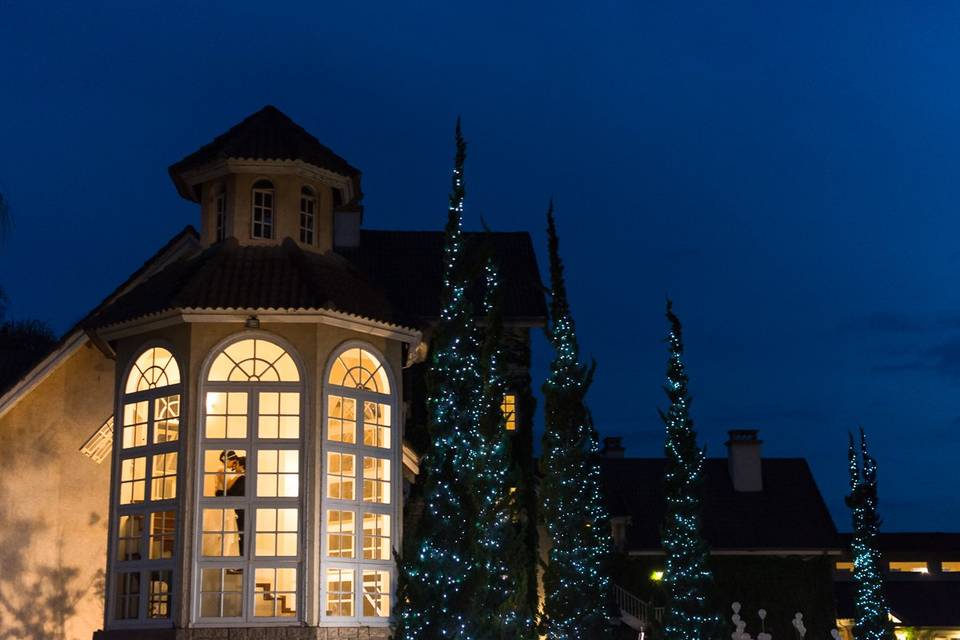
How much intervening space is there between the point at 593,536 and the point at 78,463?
1156 cm

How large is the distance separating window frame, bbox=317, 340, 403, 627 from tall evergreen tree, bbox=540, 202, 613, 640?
871cm

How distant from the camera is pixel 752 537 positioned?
38.6m

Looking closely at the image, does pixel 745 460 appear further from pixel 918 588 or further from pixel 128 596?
pixel 128 596

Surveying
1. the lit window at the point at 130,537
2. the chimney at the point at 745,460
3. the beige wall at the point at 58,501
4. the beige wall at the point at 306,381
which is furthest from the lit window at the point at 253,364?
the chimney at the point at 745,460

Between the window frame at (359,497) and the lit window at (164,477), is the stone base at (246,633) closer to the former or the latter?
the window frame at (359,497)

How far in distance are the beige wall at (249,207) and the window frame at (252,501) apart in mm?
2406

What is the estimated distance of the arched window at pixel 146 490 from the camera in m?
16.6

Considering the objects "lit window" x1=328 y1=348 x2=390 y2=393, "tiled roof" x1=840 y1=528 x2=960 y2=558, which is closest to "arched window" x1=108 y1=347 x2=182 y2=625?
"lit window" x1=328 y1=348 x2=390 y2=393

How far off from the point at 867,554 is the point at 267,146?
75.9 feet

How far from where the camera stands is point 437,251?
32875mm

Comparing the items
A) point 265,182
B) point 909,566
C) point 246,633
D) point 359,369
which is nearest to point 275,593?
point 246,633

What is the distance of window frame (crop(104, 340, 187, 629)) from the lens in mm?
16375

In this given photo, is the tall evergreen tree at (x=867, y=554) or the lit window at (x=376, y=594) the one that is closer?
the lit window at (x=376, y=594)

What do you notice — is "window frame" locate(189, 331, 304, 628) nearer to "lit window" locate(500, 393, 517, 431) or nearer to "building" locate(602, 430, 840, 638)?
"lit window" locate(500, 393, 517, 431)
